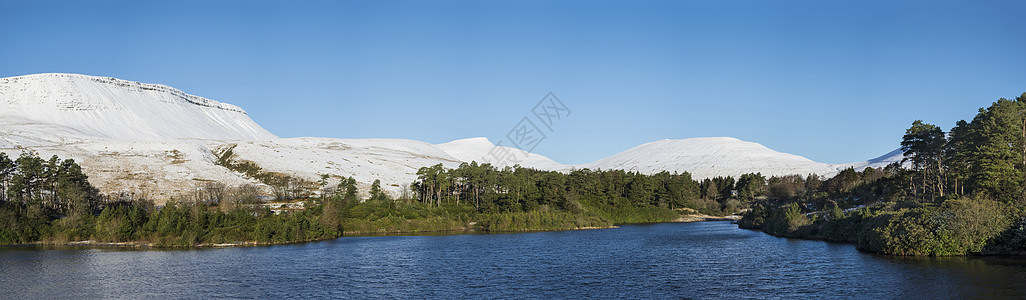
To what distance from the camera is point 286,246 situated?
79.3 meters

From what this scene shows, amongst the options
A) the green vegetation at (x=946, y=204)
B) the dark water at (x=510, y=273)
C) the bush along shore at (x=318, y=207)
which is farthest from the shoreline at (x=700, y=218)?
the dark water at (x=510, y=273)

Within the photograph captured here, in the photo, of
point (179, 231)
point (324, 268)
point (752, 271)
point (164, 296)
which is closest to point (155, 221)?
point (179, 231)

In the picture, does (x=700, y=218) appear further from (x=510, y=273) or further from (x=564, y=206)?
(x=510, y=273)

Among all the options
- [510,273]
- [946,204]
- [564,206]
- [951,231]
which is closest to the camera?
[510,273]

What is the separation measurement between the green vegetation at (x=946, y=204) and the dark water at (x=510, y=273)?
268 cm

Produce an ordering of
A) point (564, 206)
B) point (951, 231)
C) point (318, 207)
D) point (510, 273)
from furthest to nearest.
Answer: point (564, 206), point (318, 207), point (951, 231), point (510, 273)

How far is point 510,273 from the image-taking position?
172 ft

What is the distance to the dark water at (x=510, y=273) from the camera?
42.5 m

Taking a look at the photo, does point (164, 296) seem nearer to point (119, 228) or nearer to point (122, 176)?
point (119, 228)

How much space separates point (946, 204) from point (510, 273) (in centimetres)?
3960

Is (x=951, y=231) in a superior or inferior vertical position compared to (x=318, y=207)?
inferior

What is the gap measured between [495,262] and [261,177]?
4756 inches

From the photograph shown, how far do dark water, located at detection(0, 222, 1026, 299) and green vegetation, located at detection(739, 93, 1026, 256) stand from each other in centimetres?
268

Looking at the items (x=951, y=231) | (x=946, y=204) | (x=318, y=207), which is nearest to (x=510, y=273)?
(x=951, y=231)
